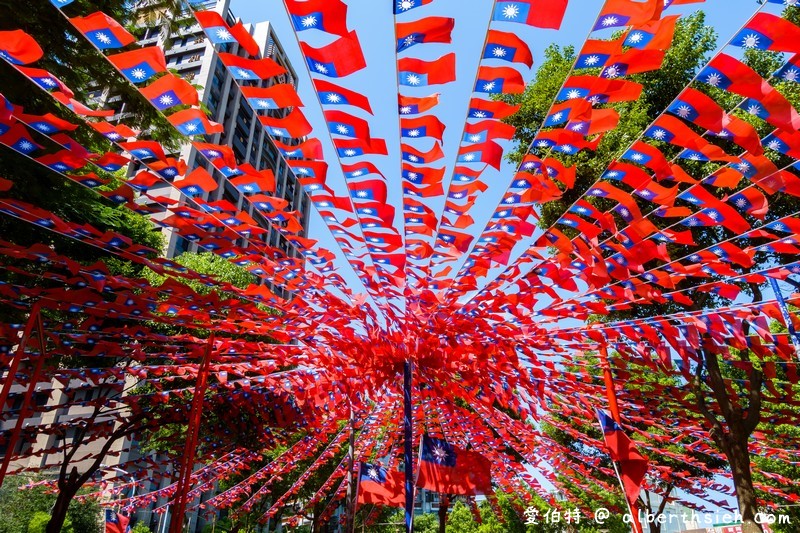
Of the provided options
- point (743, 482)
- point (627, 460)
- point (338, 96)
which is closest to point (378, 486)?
point (627, 460)

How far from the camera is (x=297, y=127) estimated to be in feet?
11.4

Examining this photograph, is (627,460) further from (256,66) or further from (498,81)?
(256,66)

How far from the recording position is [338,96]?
127 inches

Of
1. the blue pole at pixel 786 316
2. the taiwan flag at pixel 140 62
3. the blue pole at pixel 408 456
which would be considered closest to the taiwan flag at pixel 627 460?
the blue pole at pixel 786 316

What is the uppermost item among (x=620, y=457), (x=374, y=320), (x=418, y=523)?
(x=374, y=320)

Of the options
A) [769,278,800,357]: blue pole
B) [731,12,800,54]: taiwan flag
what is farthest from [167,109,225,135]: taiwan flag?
[769,278,800,357]: blue pole

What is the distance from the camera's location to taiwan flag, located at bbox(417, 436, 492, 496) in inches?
323

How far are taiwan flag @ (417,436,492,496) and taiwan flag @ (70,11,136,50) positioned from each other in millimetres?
7570

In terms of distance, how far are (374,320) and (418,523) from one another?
39.9m

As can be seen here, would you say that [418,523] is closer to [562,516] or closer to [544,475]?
[562,516]

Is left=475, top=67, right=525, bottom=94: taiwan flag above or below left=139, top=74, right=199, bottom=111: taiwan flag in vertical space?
below

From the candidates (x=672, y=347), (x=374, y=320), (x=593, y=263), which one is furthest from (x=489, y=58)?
(x=672, y=347)

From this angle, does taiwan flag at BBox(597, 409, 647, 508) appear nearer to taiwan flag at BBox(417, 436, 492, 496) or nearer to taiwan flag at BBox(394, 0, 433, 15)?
taiwan flag at BBox(417, 436, 492, 496)

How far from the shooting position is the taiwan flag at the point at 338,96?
3.18m
